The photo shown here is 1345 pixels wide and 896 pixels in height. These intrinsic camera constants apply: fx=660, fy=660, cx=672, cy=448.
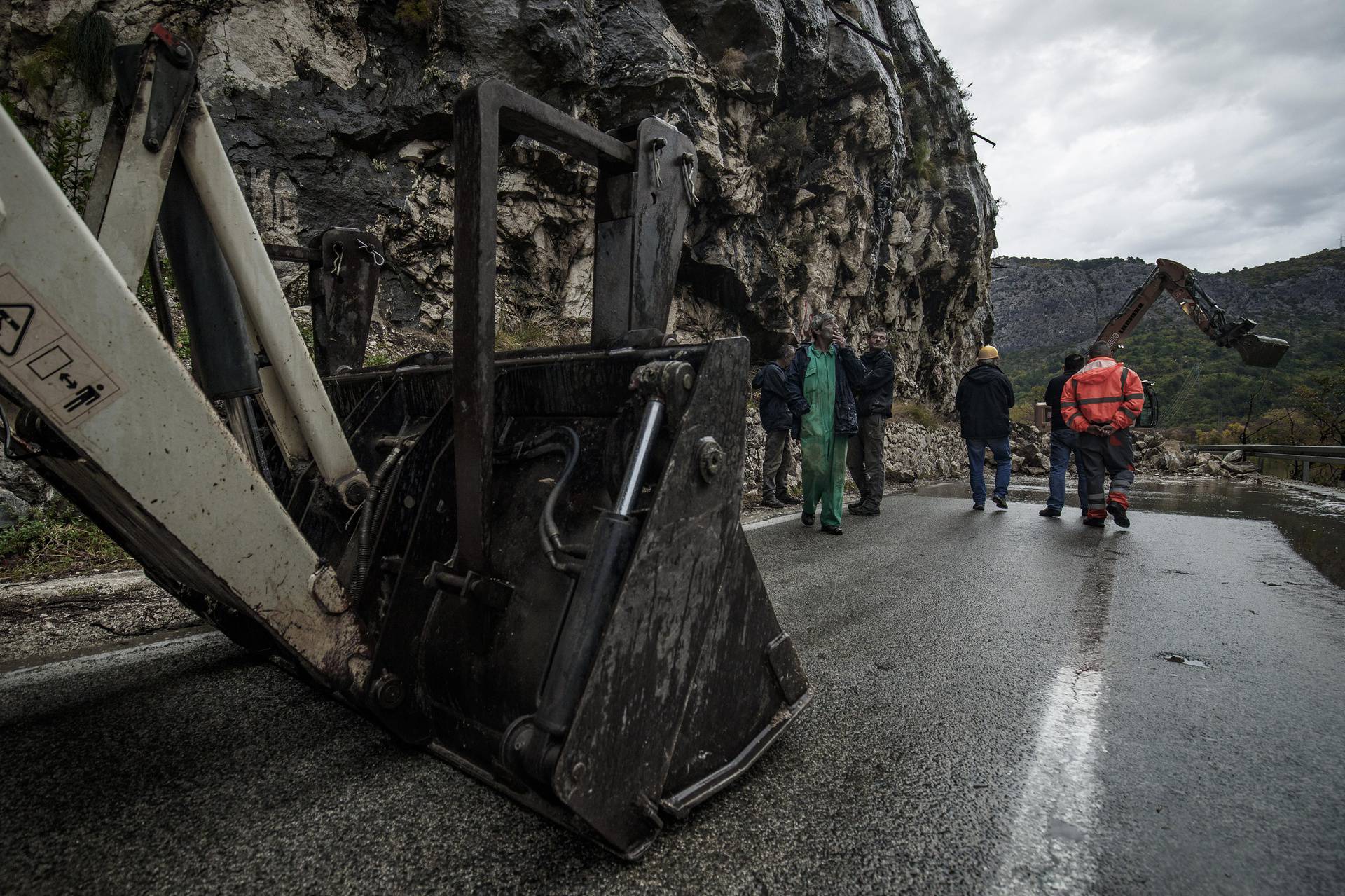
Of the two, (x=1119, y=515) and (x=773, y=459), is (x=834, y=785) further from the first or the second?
(x=1119, y=515)

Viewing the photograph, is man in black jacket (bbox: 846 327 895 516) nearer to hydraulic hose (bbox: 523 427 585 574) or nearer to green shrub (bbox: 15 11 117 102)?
hydraulic hose (bbox: 523 427 585 574)

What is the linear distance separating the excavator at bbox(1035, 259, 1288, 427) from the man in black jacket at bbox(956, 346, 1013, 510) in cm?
650

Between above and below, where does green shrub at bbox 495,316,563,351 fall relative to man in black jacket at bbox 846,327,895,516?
above

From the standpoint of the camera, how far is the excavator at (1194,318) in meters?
13.3

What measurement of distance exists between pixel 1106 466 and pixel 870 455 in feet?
7.89

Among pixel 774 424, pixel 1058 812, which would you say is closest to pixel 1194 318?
pixel 774 424

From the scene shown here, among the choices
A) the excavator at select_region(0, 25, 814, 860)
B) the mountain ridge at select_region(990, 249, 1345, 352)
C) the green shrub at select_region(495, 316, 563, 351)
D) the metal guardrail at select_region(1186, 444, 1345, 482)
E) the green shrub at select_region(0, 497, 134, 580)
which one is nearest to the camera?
the excavator at select_region(0, 25, 814, 860)

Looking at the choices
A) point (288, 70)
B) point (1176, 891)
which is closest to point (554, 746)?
point (1176, 891)

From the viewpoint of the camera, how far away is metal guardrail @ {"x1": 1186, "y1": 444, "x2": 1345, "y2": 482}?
40.2 feet

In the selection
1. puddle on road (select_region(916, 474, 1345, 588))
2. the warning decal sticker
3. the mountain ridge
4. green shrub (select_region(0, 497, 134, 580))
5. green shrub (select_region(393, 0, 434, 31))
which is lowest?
puddle on road (select_region(916, 474, 1345, 588))

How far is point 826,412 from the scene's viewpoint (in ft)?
19.6

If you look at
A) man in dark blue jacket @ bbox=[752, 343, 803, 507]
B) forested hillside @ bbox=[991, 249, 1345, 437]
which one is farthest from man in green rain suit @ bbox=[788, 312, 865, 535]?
forested hillside @ bbox=[991, 249, 1345, 437]

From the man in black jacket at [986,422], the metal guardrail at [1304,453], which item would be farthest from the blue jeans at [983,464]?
the metal guardrail at [1304,453]

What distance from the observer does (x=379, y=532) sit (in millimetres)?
1929
